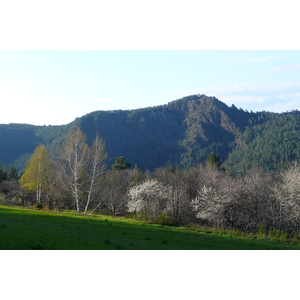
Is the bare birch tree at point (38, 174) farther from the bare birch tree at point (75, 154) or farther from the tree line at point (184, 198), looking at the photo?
the bare birch tree at point (75, 154)

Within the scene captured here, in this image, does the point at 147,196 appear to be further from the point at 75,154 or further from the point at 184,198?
the point at 75,154

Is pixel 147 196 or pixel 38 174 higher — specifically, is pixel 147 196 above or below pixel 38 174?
below

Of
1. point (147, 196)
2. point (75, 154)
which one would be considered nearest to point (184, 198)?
point (147, 196)

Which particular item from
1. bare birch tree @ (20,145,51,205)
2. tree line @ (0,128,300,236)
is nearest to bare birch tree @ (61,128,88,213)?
tree line @ (0,128,300,236)

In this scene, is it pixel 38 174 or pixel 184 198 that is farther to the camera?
pixel 38 174

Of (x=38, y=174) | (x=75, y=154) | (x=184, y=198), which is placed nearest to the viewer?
(x=75, y=154)

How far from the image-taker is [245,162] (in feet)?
529

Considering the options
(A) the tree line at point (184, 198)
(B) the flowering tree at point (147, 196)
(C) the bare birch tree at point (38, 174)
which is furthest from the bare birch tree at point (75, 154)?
(C) the bare birch tree at point (38, 174)

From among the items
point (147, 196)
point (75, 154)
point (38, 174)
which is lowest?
point (147, 196)

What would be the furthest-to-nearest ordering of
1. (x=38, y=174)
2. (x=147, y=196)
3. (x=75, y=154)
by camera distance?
(x=38, y=174), (x=147, y=196), (x=75, y=154)

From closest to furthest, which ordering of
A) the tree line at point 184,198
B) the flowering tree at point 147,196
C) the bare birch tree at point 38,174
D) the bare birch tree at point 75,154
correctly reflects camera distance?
the tree line at point 184,198 < the bare birch tree at point 75,154 < the flowering tree at point 147,196 < the bare birch tree at point 38,174

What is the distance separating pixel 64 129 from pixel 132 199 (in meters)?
161

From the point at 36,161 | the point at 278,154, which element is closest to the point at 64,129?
the point at 278,154

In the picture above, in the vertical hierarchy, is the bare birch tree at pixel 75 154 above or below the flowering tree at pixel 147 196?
above
